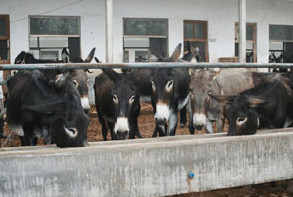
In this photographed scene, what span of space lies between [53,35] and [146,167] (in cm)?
1190

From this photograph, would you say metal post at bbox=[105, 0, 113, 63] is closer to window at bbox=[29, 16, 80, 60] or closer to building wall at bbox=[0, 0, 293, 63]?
building wall at bbox=[0, 0, 293, 63]

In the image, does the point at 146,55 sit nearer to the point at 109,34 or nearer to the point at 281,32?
the point at 109,34

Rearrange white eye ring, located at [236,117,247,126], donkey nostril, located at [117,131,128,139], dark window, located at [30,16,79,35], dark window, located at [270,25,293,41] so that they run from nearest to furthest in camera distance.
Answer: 1. white eye ring, located at [236,117,247,126]
2. donkey nostril, located at [117,131,128,139]
3. dark window, located at [30,16,79,35]
4. dark window, located at [270,25,293,41]

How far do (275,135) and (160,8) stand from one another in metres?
12.8

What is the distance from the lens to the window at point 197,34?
1595 cm

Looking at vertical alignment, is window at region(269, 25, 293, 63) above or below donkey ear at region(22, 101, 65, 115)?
above

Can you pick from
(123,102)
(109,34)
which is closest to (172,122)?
(123,102)

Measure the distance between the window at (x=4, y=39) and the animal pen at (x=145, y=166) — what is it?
37.3ft

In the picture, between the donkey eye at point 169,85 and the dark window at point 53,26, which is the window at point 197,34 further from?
the donkey eye at point 169,85

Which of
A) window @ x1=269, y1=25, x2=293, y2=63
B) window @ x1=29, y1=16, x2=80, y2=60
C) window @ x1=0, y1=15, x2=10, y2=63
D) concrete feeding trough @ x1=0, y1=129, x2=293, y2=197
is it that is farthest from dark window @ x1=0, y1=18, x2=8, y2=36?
window @ x1=269, y1=25, x2=293, y2=63

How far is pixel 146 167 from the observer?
2809 millimetres

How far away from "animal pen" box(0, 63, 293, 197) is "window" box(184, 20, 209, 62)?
12.9 m

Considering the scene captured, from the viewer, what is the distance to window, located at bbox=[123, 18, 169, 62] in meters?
15.0

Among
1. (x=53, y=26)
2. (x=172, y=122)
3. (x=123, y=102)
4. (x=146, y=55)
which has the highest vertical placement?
(x=53, y=26)
